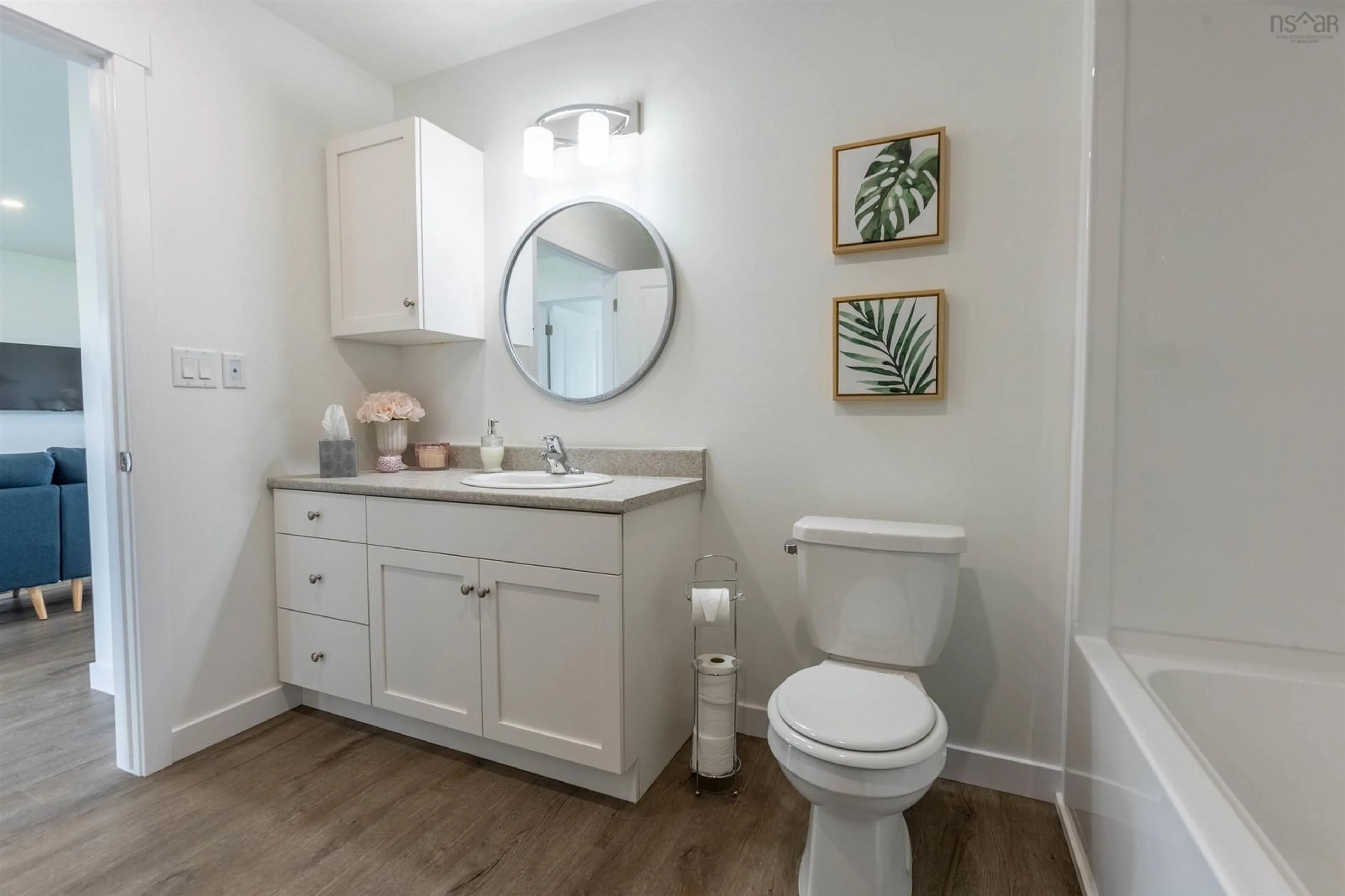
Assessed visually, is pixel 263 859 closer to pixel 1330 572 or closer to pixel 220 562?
pixel 220 562

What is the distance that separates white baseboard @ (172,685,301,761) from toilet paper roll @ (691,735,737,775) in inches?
57.8

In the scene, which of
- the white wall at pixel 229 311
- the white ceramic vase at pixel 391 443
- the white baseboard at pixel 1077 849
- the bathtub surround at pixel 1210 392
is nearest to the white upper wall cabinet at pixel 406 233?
the white wall at pixel 229 311

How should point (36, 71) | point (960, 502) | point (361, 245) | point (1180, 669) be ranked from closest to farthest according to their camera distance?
point (1180, 669), point (960, 502), point (361, 245), point (36, 71)

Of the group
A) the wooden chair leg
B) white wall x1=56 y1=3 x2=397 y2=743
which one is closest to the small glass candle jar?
white wall x1=56 y1=3 x2=397 y2=743

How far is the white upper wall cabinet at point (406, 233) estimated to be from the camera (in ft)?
6.80

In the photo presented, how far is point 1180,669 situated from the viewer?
132 cm

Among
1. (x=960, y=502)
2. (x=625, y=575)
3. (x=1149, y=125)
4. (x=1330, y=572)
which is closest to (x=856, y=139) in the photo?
(x=1149, y=125)

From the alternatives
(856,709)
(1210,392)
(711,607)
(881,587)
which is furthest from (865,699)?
(1210,392)

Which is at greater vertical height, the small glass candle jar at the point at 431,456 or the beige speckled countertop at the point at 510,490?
the small glass candle jar at the point at 431,456

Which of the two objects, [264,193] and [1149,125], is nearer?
[1149,125]

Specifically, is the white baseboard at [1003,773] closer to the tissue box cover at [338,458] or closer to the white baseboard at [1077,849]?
the white baseboard at [1077,849]

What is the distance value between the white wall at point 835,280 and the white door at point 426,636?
672 mm

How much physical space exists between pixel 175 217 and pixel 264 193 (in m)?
0.32

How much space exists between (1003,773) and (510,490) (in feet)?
5.10
